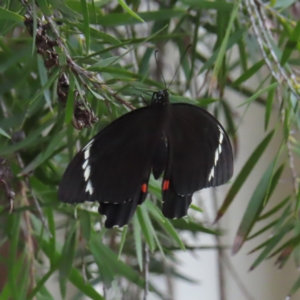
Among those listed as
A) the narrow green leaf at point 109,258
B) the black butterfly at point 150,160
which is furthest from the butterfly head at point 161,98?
the narrow green leaf at point 109,258

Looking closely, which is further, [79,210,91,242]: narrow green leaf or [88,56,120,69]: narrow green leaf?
[79,210,91,242]: narrow green leaf

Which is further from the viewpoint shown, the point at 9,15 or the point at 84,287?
the point at 84,287

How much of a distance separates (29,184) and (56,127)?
Result: 0.31 feet

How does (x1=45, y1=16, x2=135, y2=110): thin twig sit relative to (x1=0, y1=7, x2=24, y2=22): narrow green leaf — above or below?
below

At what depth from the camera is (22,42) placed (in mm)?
597

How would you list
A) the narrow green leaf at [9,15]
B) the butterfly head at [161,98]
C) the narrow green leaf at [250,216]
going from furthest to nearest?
1. the narrow green leaf at [250,216]
2. the butterfly head at [161,98]
3. the narrow green leaf at [9,15]

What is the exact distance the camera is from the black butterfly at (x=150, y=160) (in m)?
0.40

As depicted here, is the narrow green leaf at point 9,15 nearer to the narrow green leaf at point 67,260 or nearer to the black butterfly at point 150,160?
the black butterfly at point 150,160

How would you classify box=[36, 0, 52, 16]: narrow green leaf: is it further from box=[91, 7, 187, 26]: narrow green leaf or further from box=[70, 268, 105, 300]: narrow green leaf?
box=[70, 268, 105, 300]: narrow green leaf

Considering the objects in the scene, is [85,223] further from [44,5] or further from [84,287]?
[44,5]

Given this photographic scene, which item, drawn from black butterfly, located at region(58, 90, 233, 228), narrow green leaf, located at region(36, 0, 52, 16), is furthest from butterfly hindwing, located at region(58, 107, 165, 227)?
narrow green leaf, located at region(36, 0, 52, 16)

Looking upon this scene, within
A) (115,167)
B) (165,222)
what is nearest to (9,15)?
(115,167)

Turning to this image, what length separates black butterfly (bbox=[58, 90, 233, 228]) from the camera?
400 millimetres

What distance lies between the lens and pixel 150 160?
443mm
